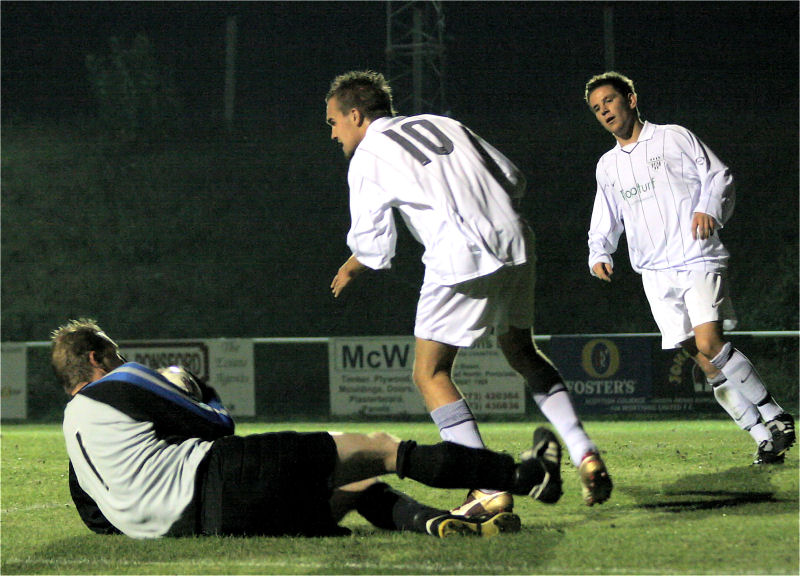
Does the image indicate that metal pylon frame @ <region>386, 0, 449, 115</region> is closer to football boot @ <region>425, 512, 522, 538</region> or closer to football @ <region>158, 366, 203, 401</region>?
football @ <region>158, 366, 203, 401</region>

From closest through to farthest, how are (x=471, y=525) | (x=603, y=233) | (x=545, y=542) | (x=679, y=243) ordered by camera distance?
(x=545, y=542)
(x=471, y=525)
(x=679, y=243)
(x=603, y=233)

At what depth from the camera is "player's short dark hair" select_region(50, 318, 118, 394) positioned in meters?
4.60

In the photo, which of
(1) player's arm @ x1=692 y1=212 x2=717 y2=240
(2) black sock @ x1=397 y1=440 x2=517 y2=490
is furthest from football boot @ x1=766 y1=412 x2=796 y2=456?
(2) black sock @ x1=397 y1=440 x2=517 y2=490

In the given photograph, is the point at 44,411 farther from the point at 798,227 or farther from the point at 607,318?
the point at 798,227

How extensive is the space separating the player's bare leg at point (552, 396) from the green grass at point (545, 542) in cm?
33

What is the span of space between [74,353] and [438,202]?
1.78 metres

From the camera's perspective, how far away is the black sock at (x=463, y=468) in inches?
157

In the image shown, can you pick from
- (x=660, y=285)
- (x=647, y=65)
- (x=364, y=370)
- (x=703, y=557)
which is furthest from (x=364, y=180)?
(x=647, y=65)

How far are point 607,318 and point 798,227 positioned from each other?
5030mm

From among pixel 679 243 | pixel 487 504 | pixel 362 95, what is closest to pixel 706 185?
pixel 679 243

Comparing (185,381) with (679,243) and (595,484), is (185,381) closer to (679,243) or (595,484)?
(595,484)

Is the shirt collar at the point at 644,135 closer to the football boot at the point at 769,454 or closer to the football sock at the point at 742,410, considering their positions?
the football sock at the point at 742,410

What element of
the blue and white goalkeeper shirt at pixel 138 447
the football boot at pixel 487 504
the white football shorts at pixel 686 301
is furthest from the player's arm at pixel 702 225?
the blue and white goalkeeper shirt at pixel 138 447

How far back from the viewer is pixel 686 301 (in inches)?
250
